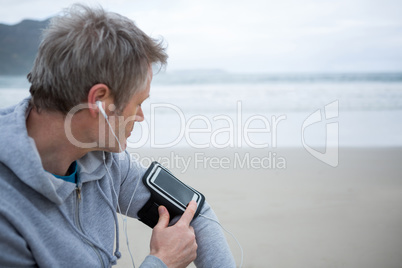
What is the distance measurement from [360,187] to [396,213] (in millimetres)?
489

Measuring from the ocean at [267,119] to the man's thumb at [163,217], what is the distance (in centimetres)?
200

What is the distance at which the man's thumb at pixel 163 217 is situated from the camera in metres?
1.01

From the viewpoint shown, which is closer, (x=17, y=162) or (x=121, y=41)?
(x=17, y=162)

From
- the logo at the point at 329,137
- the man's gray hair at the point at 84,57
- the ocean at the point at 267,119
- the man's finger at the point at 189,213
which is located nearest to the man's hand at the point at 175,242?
the man's finger at the point at 189,213

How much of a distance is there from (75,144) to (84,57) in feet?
0.79

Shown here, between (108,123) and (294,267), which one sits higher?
(108,123)

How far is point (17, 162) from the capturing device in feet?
2.34

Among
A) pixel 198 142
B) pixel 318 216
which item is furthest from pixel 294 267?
pixel 198 142

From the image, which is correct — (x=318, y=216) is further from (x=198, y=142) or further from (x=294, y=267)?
(x=198, y=142)

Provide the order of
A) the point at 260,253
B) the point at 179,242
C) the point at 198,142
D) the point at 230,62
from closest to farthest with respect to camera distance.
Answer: the point at 179,242, the point at 260,253, the point at 198,142, the point at 230,62

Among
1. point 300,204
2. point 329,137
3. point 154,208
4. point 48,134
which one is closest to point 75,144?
point 48,134

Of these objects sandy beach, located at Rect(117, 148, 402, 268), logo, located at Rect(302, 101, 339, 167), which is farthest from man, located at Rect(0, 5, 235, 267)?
logo, located at Rect(302, 101, 339, 167)

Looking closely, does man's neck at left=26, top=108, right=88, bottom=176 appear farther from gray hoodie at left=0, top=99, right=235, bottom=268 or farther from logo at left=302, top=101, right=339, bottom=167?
logo at left=302, top=101, right=339, bottom=167

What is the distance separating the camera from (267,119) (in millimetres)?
5434
